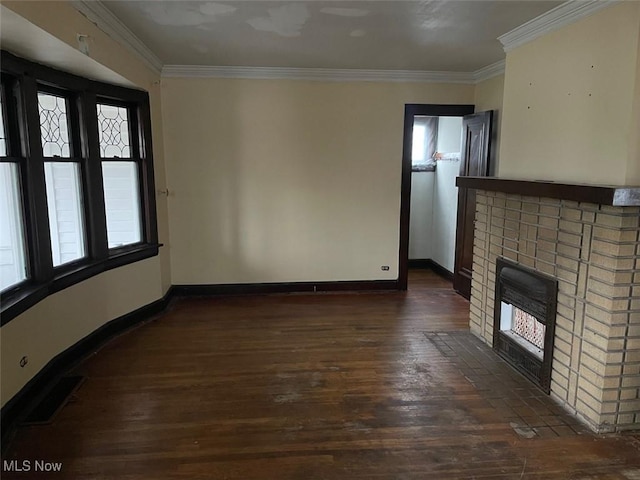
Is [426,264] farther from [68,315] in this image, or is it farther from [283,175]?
[68,315]

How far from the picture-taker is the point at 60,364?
3283 millimetres

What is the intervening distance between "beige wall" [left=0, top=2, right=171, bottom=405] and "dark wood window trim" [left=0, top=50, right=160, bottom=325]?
0.11 meters

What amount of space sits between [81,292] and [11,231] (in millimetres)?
801

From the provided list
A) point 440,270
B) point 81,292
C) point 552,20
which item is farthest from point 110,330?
point 440,270

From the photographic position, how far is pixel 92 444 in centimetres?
250

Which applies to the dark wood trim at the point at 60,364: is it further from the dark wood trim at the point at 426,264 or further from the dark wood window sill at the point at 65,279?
the dark wood trim at the point at 426,264

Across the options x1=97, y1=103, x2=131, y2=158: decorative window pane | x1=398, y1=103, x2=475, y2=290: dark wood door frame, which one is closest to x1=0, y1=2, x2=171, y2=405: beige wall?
x1=97, y1=103, x2=131, y2=158: decorative window pane

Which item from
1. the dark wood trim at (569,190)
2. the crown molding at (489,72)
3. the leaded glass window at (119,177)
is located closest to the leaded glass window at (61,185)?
the leaded glass window at (119,177)

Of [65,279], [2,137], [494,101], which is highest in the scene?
[494,101]

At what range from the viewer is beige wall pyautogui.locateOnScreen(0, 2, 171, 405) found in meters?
2.56

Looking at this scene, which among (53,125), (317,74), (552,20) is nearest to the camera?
(552,20)

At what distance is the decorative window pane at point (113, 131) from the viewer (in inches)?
158

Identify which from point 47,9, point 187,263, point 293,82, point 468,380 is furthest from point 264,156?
point 468,380

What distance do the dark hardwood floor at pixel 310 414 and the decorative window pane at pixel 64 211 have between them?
0.88 metres
